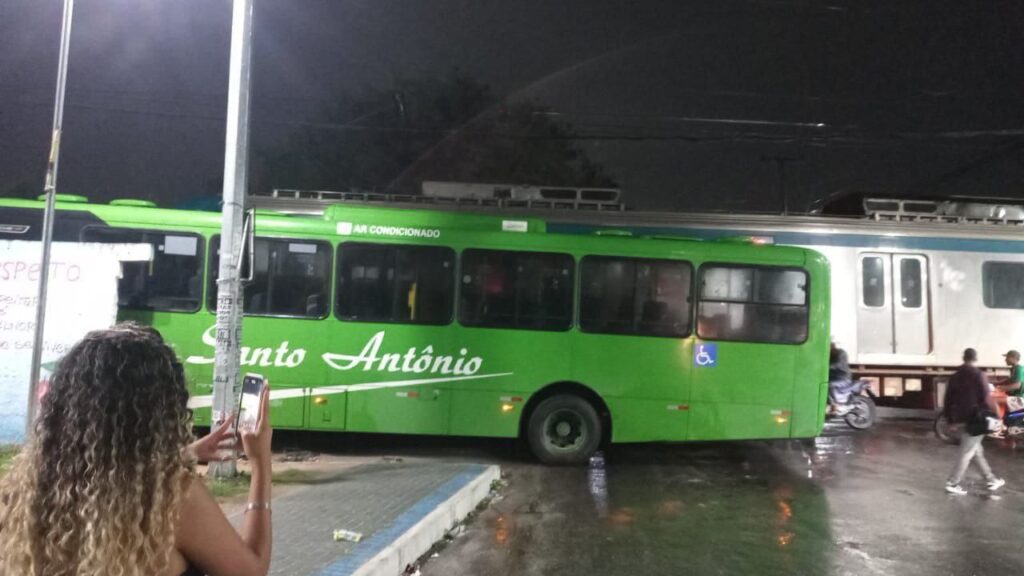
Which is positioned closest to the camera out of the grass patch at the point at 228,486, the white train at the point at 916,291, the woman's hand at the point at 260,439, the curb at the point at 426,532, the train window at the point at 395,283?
the woman's hand at the point at 260,439

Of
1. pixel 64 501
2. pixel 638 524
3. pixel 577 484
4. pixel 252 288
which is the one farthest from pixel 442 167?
pixel 64 501

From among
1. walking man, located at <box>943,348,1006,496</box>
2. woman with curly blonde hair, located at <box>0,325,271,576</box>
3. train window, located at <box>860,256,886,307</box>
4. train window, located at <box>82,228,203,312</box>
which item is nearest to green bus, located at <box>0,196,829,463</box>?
train window, located at <box>82,228,203,312</box>

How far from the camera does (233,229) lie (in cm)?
781

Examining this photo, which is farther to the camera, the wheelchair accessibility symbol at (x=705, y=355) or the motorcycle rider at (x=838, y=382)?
the motorcycle rider at (x=838, y=382)

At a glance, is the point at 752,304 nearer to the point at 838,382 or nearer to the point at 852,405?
the point at 838,382

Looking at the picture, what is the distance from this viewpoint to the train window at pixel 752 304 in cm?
990

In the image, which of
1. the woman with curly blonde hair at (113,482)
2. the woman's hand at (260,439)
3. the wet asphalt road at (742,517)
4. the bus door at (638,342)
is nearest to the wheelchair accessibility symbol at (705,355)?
the bus door at (638,342)

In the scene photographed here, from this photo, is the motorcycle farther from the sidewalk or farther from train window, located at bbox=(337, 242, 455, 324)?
train window, located at bbox=(337, 242, 455, 324)

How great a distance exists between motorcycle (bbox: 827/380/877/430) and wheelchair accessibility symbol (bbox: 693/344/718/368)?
3405 mm

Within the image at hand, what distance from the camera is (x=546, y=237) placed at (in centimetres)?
1002

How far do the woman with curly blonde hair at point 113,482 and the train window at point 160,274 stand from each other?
8.26m

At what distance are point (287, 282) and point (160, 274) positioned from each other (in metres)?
1.57

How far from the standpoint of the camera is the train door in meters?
13.7

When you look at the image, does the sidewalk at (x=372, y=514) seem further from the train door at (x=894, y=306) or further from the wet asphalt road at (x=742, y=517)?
the train door at (x=894, y=306)
